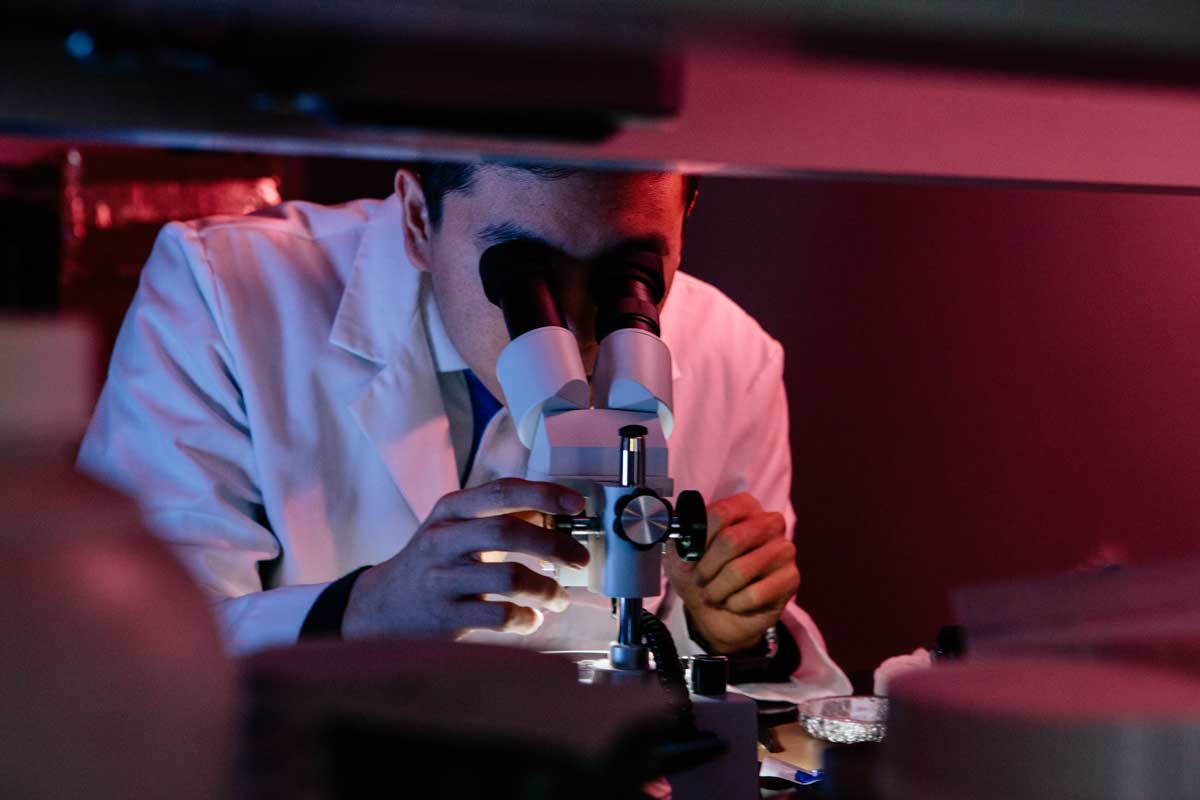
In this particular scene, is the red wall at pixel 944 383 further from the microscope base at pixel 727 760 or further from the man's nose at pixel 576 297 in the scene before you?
the microscope base at pixel 727 760

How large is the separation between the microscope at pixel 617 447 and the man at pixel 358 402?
0.17 metres

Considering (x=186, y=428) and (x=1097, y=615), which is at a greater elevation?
(x=186, y=428)

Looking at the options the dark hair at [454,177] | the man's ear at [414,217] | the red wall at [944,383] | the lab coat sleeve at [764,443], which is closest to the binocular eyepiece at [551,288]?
the dark hair at [454,177]

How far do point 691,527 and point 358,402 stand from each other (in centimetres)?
85

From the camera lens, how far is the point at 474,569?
1.13 meters

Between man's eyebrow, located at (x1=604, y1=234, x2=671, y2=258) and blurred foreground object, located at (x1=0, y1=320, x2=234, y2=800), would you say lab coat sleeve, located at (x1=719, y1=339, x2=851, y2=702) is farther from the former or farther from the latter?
blurred foreground object, located at (x1=0, y1=320, x2=234, y2=800)

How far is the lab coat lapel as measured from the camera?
1.72 m

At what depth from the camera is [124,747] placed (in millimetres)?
396

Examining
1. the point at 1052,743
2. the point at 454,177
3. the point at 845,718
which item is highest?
the point at 454,177

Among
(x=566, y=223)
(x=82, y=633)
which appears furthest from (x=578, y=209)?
(x=82, y=633)

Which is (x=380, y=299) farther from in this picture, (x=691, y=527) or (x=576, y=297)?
(x=691, y=527)

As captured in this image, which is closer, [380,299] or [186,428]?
[186,428]

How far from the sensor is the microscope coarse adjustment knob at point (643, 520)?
96 centimetres

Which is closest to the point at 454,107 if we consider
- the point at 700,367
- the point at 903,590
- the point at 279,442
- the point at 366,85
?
the point at 366,85
